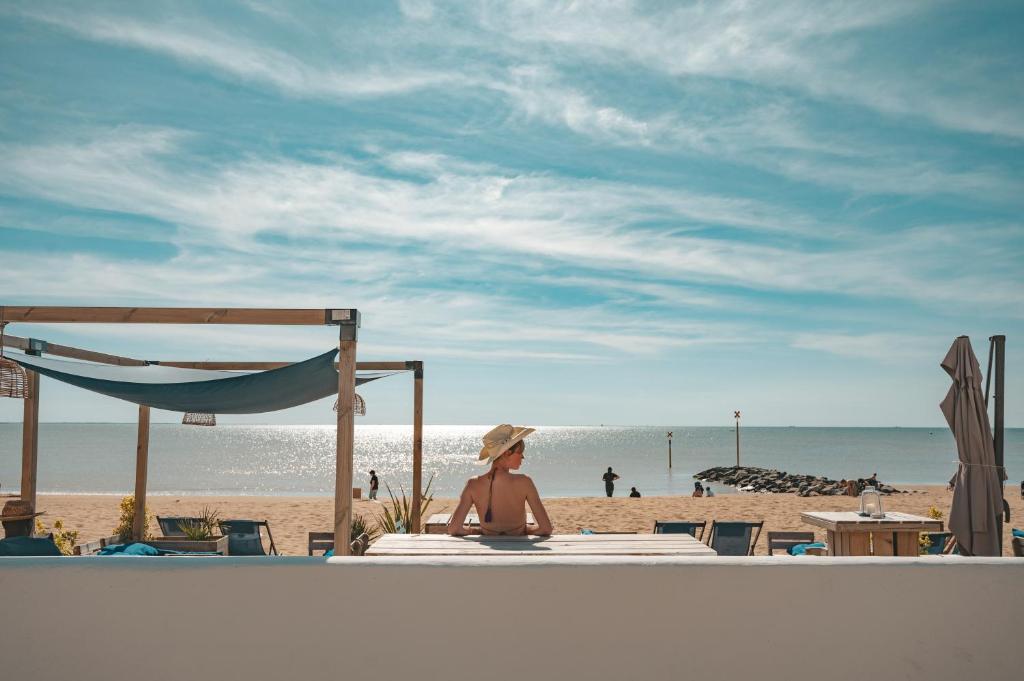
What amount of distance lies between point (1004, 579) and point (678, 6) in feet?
19.4

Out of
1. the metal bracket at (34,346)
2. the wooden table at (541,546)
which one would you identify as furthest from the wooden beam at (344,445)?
the metal bracket at (34,346)

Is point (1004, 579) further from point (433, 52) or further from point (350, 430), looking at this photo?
point (433, 52)

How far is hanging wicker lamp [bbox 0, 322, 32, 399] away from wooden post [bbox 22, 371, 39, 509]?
1.53ft

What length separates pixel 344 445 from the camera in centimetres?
354

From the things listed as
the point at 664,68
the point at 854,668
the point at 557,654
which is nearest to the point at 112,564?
the point at 557,654

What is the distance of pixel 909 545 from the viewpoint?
17.5ft

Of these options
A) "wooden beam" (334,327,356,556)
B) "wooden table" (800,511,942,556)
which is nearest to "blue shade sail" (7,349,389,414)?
"wooden beam" (334,327,356,556)

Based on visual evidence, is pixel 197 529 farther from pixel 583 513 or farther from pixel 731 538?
pixel 583 513

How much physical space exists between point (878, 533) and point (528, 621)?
372cm

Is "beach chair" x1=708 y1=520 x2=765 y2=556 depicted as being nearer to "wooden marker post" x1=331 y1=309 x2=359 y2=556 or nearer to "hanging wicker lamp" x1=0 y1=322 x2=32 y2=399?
"wooden marker post" x1=331 y1=309 x2=359 y2=556

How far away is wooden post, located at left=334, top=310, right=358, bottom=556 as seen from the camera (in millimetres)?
3488

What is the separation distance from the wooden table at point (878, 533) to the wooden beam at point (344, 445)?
11.8 ft

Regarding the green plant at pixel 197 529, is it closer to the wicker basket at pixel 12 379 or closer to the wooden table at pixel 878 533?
the wicker basket at pixel 12 379

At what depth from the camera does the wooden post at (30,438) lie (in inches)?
222
